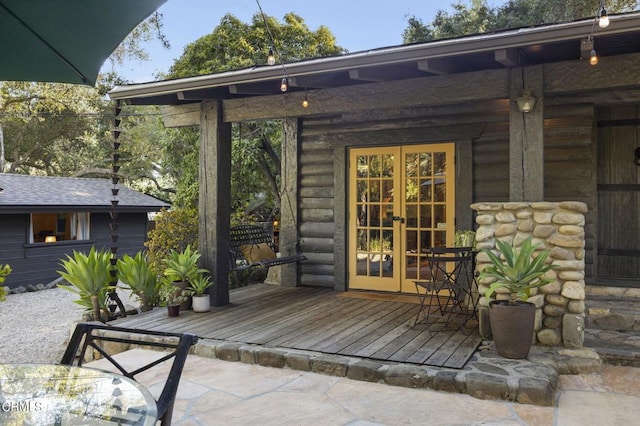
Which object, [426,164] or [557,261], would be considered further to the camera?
[426,164]

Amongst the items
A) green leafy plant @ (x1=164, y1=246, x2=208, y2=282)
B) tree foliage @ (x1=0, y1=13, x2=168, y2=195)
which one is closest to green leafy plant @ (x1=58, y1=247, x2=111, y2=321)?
green leafy plant @ (x1=164, y1=246, x2=208, y2=282)

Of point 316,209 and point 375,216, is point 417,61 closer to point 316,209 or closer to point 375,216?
point 375,216

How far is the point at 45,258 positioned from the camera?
11805 mm

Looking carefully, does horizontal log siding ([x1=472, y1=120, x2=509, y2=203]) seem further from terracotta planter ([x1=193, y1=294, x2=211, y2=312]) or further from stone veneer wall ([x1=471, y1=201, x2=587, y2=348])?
terracotta planter ([x1=193, y1=294, x2=211, y2=312])

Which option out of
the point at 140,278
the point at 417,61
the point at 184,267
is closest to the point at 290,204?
the point at 184,267

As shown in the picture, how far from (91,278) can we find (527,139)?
4610 mm

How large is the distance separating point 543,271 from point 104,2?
11.0 feet

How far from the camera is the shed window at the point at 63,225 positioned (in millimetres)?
12641

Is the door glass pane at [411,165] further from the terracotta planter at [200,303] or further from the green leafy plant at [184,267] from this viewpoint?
the terracotta planter at [200,303]

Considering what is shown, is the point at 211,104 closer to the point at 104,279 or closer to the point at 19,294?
the point at 104,279

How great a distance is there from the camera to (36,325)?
784 cm

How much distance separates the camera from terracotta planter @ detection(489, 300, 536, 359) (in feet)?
11.6

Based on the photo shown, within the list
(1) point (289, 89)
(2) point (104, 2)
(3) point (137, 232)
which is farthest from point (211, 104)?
(3) point (137, 232)

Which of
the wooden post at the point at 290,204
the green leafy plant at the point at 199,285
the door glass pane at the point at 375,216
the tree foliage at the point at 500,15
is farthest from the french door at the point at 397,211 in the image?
the tree foliage at the point at 500,15
